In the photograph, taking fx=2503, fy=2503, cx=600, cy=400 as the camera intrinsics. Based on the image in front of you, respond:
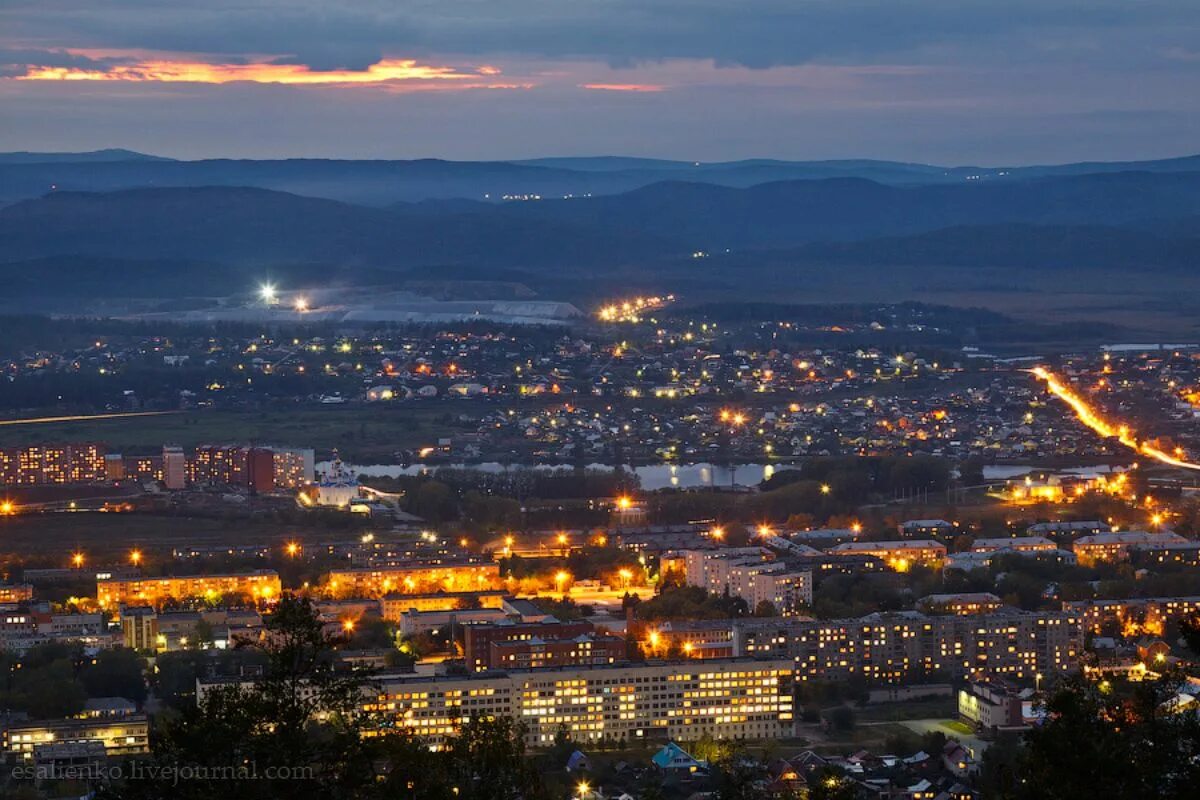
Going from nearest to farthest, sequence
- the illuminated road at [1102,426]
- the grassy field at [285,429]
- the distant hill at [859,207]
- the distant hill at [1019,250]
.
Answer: the illuminated road at [1102,426] < the grassy field at [285,429] < the distant hill at [1019,250] < the distant hill at [859,207]

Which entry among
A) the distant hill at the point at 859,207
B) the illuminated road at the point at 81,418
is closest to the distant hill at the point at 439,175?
the distant hill at the point at 859,207

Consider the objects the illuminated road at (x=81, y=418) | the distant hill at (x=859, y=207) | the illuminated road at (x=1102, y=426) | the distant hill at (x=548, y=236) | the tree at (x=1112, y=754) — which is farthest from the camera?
the distant hill at (x=859, y=207)

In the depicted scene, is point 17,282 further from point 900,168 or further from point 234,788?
point 900,168

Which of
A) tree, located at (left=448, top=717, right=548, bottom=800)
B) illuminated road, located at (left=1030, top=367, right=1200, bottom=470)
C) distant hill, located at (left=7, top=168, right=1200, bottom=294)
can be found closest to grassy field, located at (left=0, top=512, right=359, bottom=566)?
illuminated road, located at (left=1030, top=367, right=1200, bottom=470)

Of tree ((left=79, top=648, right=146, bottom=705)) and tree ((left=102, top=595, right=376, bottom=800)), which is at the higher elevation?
tree ((left=102, top=595, right=376, bottom=800))

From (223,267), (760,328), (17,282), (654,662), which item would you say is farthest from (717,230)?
(654,662)

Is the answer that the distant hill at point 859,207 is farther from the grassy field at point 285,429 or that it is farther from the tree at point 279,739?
the tree at point 279,739

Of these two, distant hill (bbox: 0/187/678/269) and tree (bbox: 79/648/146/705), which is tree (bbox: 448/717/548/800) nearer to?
tree (bbox: 79/648/146/705)
